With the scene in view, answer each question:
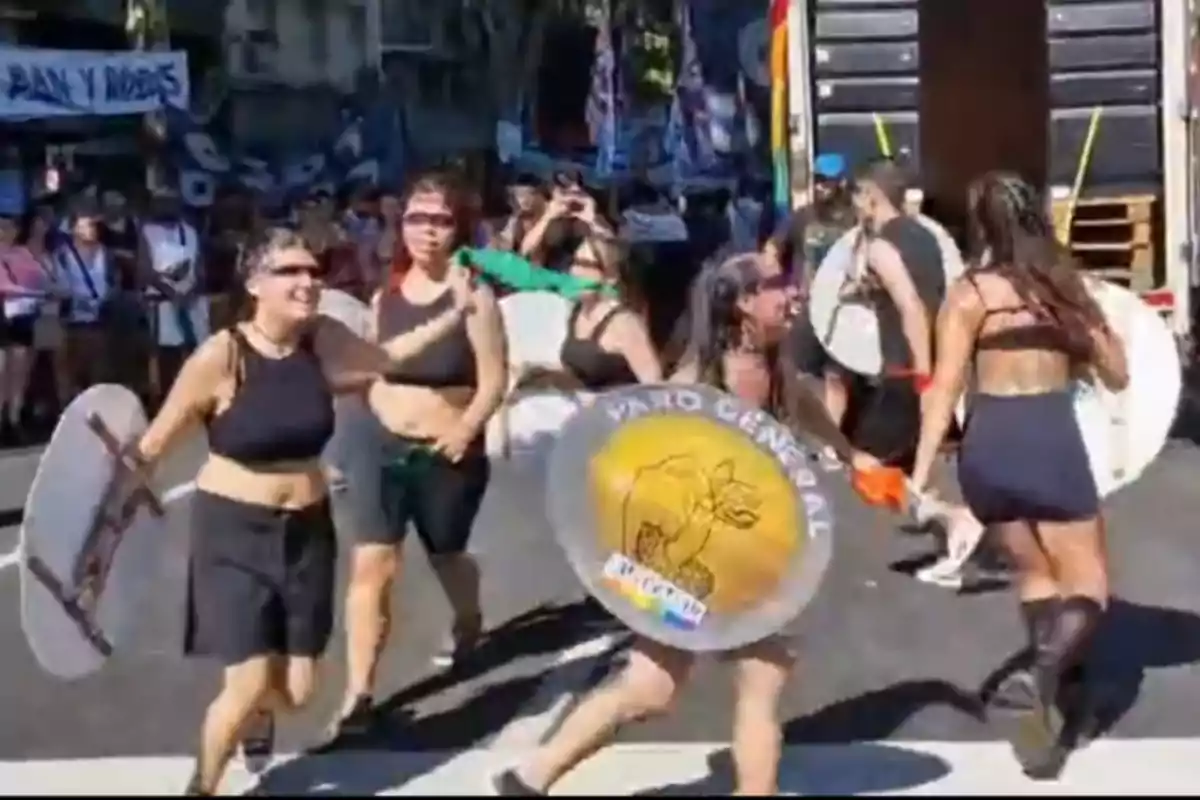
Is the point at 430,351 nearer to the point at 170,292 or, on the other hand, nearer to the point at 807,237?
the point at 807,237

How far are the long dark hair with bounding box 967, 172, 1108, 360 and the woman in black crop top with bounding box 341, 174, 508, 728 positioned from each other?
4.75ft

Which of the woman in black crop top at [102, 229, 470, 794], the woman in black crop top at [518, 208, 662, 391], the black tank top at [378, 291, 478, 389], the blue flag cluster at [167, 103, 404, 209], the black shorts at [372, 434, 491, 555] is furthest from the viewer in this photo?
the blue flag cluster at [167, 103, 404, 209]

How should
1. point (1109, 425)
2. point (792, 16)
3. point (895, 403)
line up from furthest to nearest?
point (792, 16), point (895, 403), point (1109, 425)

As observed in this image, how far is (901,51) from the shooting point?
13.8 m

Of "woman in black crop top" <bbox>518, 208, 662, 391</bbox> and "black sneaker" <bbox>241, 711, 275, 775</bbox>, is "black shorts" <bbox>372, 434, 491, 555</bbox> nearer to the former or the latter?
"woman in black crop top" <bbox>518, 208, 662, 391</bbox>

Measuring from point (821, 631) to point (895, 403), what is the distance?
2382 mm

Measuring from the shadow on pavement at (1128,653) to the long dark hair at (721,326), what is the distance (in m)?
1.65

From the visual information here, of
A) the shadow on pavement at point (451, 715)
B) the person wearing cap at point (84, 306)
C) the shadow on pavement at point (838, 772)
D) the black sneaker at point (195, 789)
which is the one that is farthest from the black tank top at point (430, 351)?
the person wearing cap at point (84, 306)

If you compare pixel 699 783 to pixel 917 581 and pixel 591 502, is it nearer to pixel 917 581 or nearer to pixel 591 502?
pixel 591 502

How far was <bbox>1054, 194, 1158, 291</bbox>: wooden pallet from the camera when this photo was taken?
13242 mm

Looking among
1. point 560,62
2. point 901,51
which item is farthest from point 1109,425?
Result: point 560,62

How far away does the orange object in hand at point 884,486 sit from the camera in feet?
28.1

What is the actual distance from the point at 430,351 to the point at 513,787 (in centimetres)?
158

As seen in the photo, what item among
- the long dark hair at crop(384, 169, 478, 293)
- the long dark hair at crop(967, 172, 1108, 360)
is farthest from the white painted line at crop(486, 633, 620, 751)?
the long dark hair at crop(967, 172, 1108, 360)
